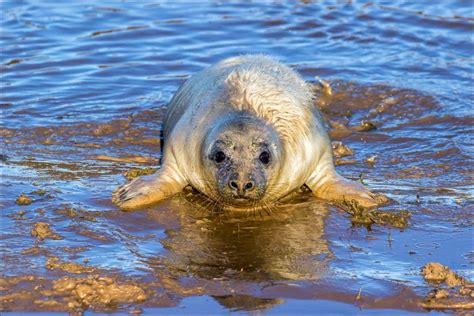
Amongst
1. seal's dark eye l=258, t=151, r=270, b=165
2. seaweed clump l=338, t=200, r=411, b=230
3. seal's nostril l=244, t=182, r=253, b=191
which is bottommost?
seaweed clump l=338, t=200, r=411, b=230

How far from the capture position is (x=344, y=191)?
26.2ft

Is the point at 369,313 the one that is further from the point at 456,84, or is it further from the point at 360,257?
the point at 456,84

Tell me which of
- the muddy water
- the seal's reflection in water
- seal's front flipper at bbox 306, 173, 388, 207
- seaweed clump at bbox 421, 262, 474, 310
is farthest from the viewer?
seal's front flipper at bbox 306, 173, 388, 207

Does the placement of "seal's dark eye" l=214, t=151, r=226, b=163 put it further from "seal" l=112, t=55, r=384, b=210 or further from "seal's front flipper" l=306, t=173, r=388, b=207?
"seal's front flipper" l=306, t=173, r=388, b=207

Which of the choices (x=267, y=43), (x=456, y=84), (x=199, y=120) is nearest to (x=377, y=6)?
(x=267, y=43)

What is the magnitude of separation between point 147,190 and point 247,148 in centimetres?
91

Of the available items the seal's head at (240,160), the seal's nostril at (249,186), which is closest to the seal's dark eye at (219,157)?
the seal's head at (240,160)

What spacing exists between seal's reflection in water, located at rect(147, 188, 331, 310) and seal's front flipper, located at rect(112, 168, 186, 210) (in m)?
0.11

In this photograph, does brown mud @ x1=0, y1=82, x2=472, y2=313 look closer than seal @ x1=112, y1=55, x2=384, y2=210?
Yes

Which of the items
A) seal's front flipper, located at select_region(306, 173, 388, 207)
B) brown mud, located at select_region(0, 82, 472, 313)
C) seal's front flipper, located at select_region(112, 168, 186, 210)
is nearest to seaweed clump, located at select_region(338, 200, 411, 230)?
brown mud, located at select_region(0, 82, 472, 313)

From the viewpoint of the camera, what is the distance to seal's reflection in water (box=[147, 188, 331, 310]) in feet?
20.5

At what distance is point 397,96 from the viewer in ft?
37.6

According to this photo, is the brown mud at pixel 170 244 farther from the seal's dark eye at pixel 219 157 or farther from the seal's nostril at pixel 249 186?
the seal's dark eye at pixel 219 157

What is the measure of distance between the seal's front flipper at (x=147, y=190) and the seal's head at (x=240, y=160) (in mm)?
357
